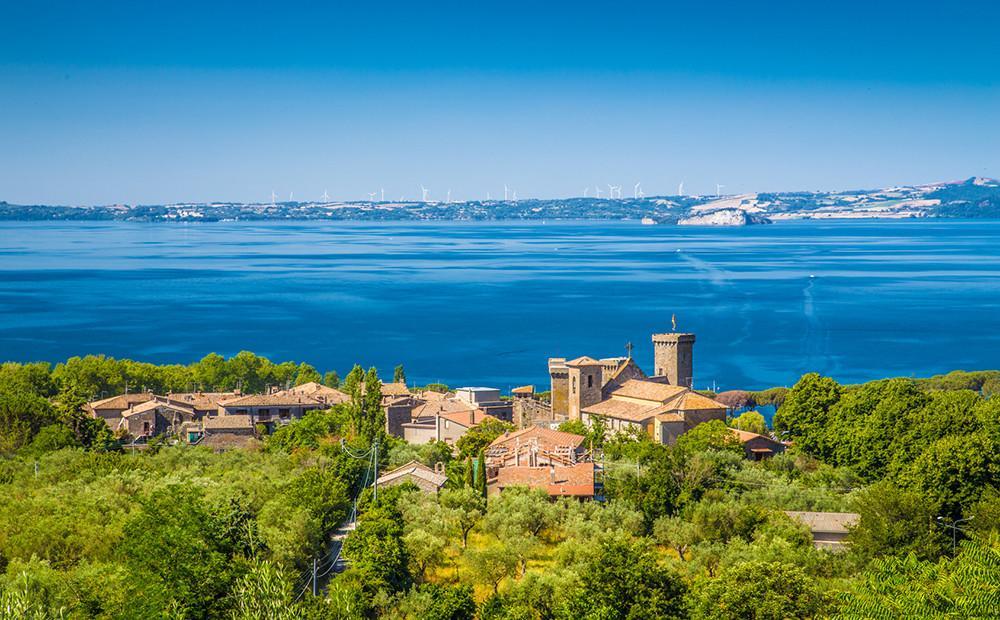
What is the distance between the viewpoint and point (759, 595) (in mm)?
20375

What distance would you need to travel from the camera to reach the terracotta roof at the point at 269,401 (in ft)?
150

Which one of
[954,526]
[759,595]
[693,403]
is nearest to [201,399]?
[693,403]

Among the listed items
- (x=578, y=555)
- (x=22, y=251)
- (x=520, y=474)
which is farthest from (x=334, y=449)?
(x=22, y=251)

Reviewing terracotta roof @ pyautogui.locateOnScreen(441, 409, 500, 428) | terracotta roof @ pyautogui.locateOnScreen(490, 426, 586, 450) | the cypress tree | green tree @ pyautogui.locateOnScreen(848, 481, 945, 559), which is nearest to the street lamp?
green tree @ pyautogui.locateOnScreen(848, 481, 945, 559)

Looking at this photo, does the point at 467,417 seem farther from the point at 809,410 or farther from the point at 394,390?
the point at 809,410

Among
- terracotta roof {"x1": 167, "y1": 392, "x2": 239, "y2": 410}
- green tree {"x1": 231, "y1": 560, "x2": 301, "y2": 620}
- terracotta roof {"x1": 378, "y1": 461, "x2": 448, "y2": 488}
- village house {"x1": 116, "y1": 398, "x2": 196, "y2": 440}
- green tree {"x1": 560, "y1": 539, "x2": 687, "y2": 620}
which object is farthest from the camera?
terracotta roof {"x1": 167, "y1": 392, "x2": 239, "y2": 410}

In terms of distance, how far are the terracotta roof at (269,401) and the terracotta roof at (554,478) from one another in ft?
51.3

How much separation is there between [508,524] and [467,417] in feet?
52.2

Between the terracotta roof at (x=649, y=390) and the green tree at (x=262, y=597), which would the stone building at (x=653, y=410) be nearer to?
the terracotta roof at (x=649, y=390)

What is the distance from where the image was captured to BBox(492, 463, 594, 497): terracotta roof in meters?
30.7

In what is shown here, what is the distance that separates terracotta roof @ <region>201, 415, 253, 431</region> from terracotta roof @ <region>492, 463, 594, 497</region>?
13.5 metres

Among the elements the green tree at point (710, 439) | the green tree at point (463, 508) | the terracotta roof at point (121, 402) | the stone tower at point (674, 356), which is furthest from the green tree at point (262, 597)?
the terracotta roof at point (121, 402)

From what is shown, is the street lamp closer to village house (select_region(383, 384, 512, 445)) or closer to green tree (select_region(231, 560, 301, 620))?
green tree (select_region(231, 560, 301, 620))

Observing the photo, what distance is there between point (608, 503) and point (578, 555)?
5.92 metres
